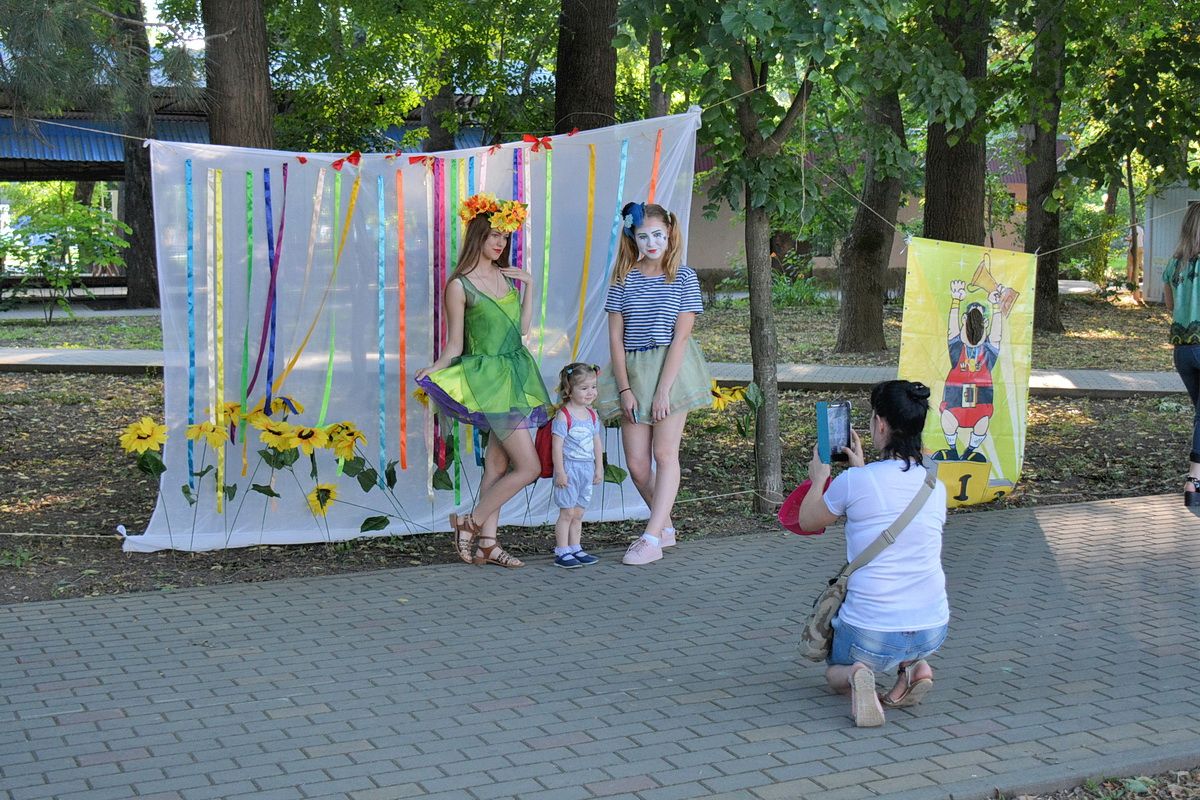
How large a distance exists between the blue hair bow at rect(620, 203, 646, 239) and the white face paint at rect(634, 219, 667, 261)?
0.05 metres

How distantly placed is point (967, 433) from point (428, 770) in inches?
185

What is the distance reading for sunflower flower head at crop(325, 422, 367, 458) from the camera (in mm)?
6672

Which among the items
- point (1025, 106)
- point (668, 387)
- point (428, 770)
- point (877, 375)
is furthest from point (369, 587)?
point (877, 375)

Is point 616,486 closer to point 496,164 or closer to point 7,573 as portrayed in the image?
point 496,164

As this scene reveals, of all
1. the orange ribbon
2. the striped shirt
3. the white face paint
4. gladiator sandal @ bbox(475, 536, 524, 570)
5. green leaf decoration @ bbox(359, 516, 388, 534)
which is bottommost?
gladiator sandal @ bbox(475, 536, 524, 570)

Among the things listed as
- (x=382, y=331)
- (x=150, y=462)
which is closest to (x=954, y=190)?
(x=382, y=331)

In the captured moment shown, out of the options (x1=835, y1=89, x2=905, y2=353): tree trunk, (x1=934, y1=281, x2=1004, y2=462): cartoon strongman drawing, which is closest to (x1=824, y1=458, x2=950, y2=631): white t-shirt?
(x1=934, y1=281, x2=1004, y2=462): cartoon strongman drawing

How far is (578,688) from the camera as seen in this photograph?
488 centimetres

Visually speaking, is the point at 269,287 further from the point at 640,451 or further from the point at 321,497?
the point at 640,451

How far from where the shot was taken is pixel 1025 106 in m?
10.3

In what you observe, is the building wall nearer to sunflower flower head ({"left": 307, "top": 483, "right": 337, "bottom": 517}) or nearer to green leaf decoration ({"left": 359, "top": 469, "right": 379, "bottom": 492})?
green leaf decoration ({"left": 359, "top": 469, "right": 379, "bottom": 492})

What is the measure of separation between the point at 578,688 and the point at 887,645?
3.77 ft

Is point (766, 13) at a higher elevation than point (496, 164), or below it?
higher

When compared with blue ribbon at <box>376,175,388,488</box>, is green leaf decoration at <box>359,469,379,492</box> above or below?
below
